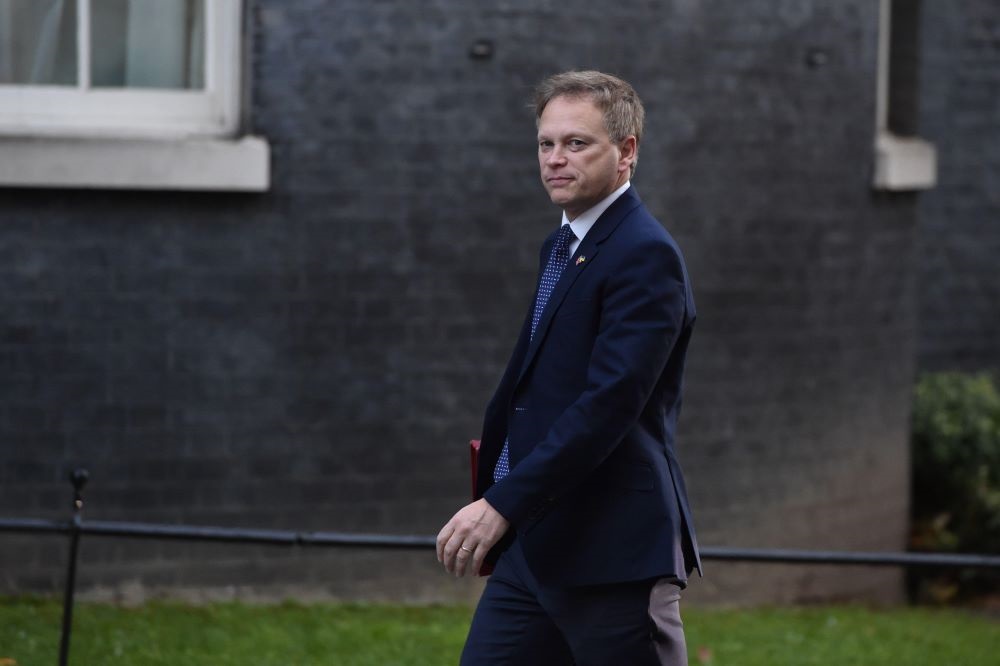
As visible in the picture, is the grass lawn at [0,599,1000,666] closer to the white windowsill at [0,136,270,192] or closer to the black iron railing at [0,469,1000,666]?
the black iron railing at [0,469,1000,666]

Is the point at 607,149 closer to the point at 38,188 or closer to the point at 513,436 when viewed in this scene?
the point at 513,436

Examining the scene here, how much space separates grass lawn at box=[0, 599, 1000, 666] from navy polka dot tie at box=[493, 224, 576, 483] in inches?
113

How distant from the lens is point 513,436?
12.3 feet

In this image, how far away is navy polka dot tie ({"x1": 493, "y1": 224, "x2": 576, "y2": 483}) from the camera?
3.82 metres

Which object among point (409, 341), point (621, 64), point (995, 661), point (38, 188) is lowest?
point (995, 661)

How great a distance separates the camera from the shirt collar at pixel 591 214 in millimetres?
3766

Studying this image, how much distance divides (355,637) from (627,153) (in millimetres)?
3739

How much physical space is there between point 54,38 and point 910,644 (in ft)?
16.1

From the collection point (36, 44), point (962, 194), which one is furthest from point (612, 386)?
point (962, 194)

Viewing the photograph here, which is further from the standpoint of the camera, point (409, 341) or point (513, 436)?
point (409, 341)

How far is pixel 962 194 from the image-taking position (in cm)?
1196

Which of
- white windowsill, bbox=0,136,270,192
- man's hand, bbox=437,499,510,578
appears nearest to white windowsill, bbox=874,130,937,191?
white windowsill, bbox=0,136,270,192

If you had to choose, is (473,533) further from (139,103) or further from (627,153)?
(139,103)

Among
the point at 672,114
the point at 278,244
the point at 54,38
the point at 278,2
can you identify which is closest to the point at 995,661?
the point at 672,114
